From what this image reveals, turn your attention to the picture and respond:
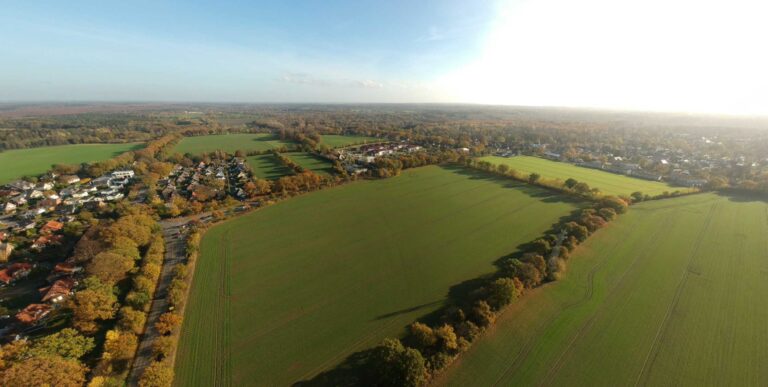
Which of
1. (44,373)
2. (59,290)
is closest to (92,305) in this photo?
(59,290)

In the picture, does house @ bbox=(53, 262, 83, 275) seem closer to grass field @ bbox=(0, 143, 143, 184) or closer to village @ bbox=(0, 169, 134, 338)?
village @ bbox=(0, 169, 134, 338)

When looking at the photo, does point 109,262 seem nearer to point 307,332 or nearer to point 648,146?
point 307,332

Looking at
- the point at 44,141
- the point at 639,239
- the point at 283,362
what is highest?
the point at 44,141

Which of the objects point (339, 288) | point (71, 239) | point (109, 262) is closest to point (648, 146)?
point (339, 288)

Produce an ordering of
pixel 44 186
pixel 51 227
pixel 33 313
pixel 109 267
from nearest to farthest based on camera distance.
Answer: pixel 33 313
pixel 109 267
pixel 51 227
pixel 44 186

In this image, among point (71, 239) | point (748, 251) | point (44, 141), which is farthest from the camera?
point (44, 141)

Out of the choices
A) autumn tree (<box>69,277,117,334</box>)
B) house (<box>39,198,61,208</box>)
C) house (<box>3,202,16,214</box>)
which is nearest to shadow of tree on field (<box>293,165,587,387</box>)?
autumn tree (<box>69,277,117,334</box>)

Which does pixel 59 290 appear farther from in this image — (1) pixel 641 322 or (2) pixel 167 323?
(1) pixel 641 322
